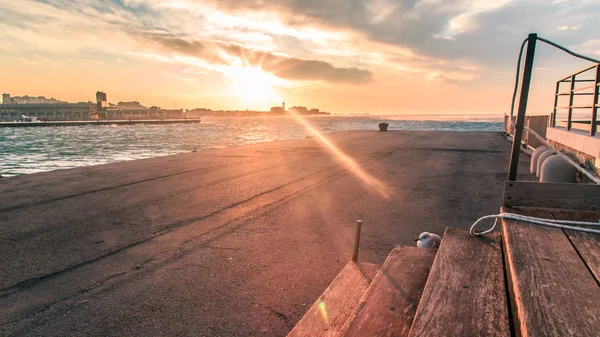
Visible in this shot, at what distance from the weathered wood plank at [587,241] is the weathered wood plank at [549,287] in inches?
1.7

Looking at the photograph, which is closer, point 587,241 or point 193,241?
point 587,241

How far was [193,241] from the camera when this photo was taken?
5.36 m

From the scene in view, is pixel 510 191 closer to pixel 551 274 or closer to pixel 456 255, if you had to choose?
pixel 456 255

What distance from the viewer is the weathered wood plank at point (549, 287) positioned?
4.89 ft

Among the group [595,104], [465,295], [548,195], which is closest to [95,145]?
[595,104]

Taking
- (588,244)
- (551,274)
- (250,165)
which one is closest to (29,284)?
(551,274)

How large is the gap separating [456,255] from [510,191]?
42.4 inches

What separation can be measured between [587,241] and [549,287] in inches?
36.9

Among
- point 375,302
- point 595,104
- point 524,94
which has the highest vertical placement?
point 595,104

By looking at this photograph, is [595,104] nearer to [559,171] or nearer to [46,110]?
[559,171]

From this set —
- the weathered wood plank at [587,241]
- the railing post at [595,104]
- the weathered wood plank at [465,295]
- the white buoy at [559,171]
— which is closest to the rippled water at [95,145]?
the weathered wood plank at [465,295]

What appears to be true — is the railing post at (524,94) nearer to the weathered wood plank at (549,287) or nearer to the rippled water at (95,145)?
the weathered wood plank at (549,287)

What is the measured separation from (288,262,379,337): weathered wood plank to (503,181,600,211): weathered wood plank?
4.66 feet

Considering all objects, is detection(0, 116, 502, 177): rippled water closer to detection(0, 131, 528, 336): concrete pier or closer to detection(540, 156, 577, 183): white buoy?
detection(0, 131, 528, 336): concrete pier
